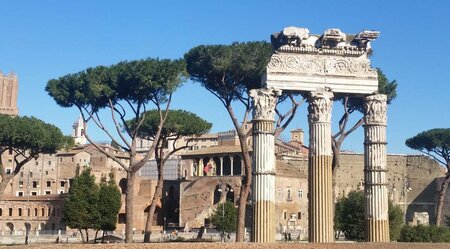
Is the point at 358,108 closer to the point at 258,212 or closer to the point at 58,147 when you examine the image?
the point at 258,212

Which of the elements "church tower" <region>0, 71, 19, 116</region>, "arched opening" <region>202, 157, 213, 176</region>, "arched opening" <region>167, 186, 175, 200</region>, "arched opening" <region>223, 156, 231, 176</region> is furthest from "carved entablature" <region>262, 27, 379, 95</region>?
"church tower" <region>0, 71, 19, 116</region>

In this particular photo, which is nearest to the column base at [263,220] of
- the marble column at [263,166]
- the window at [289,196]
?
the marble column at [263,166]

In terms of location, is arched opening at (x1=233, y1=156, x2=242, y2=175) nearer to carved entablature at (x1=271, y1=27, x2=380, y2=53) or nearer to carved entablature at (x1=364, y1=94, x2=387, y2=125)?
carved entablature at (x1=364, y1=94, x2=387, y2=125)

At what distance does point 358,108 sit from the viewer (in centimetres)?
2580

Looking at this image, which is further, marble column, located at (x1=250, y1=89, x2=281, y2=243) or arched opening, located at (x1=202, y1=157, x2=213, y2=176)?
arched opening, located at (x1=202, y1=157, x2=213, y2=176)

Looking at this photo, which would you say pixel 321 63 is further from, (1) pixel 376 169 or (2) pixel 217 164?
(2) pixel 217 164

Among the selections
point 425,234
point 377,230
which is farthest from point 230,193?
point 377,230

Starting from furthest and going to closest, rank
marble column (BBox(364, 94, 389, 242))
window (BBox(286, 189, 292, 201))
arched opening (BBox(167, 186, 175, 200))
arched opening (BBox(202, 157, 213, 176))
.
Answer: arched opening (BBox(167, 186, 175, 200)), arched opening (BBox(202, 157, 213, 176)), window (BBox(286, 189, 292, 201)), marble column (BBox(364, 94, 389, 242))

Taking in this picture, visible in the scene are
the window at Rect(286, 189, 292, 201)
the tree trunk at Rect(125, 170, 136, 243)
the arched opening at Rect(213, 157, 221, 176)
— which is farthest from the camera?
the arched opening at Rect(213, 157, 221, 176)

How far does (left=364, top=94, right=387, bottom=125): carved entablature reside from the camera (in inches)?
691

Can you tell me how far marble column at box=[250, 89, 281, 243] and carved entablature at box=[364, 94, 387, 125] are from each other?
101 inches

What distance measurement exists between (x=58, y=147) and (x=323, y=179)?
27171 millimetres

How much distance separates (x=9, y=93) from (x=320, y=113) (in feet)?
318

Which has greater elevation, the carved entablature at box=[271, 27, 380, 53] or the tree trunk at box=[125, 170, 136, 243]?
the carved entablature at box=[271, 27, 380, 53]
